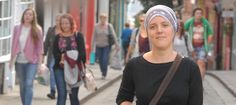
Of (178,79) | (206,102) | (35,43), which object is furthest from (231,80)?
(178,79)

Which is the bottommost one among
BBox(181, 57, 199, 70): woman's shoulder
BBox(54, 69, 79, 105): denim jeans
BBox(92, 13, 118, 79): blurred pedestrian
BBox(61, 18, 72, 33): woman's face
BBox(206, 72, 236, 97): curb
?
BBox(206, 72, 236, 97): curb

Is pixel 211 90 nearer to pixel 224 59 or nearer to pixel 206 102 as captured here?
pixel 206 102

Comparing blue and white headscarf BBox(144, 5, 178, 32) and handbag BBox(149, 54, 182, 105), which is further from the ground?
blue and white headscarf BBox(144, 5, 178, 32)

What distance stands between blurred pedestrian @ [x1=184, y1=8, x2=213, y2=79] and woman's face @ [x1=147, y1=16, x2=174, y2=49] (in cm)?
892

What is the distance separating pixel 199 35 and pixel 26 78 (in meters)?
4.42

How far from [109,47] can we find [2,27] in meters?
4.75

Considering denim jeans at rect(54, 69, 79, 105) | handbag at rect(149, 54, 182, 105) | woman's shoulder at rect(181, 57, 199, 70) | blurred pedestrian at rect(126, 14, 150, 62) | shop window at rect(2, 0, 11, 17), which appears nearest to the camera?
handbag at rect(149, 54, 182, 105)

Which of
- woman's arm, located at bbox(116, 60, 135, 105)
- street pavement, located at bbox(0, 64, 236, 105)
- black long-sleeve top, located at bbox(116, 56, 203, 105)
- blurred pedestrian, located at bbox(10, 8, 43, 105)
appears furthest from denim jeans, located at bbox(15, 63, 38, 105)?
black long-sleeve top, located at bbox(116, 56, 203, 105)

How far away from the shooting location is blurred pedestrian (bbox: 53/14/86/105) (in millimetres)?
9133

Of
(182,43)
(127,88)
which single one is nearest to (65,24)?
(182,43)

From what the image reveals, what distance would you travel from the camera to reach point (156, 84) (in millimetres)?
3859

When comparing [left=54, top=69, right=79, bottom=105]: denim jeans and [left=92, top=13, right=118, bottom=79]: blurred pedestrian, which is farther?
[left=92, top=13, right=118, bottom=79]: blurred pedestrian

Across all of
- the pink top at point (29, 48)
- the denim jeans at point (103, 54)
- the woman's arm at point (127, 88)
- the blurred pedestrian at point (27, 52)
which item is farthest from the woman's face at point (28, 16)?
the denim jeans at point (103, 54)

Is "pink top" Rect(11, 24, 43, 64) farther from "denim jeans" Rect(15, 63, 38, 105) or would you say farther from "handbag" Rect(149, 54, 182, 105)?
"handbag" Rect(149, 54, 182, 105)
